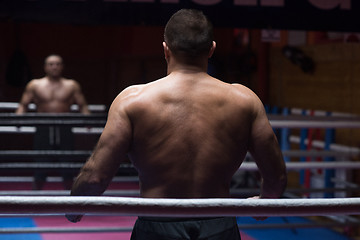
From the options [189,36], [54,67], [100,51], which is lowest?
[100,51]

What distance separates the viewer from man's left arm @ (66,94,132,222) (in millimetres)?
1599

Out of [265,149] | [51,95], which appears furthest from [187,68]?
[51,95]

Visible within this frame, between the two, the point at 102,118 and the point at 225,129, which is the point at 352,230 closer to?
the point at 102,118

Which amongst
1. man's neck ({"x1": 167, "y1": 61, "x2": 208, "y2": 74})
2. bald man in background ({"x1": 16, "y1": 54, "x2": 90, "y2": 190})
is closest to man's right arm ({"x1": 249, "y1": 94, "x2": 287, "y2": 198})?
man's neck ({"x1": 167, "y1": 61, "x2": 208, "y2": 74})

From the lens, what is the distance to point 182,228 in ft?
5.23

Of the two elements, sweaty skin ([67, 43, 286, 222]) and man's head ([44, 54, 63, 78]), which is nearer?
sweaty skin ([67, 43, 286, 222])

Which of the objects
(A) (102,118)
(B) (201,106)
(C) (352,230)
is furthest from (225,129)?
(C) (352,230)

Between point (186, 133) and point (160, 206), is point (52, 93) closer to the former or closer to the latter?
A: point (186, 133)

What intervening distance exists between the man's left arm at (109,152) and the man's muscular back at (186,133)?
32mm

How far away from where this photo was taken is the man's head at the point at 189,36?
1.62m

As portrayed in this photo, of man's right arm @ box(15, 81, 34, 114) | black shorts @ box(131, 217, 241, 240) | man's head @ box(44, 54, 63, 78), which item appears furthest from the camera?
man's head @ box(44, 54, 63, 78)

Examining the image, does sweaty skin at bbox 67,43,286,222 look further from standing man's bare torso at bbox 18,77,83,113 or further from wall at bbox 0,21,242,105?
wall at bbox 0,21,242,105

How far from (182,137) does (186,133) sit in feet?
0.06

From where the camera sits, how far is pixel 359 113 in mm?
5406
